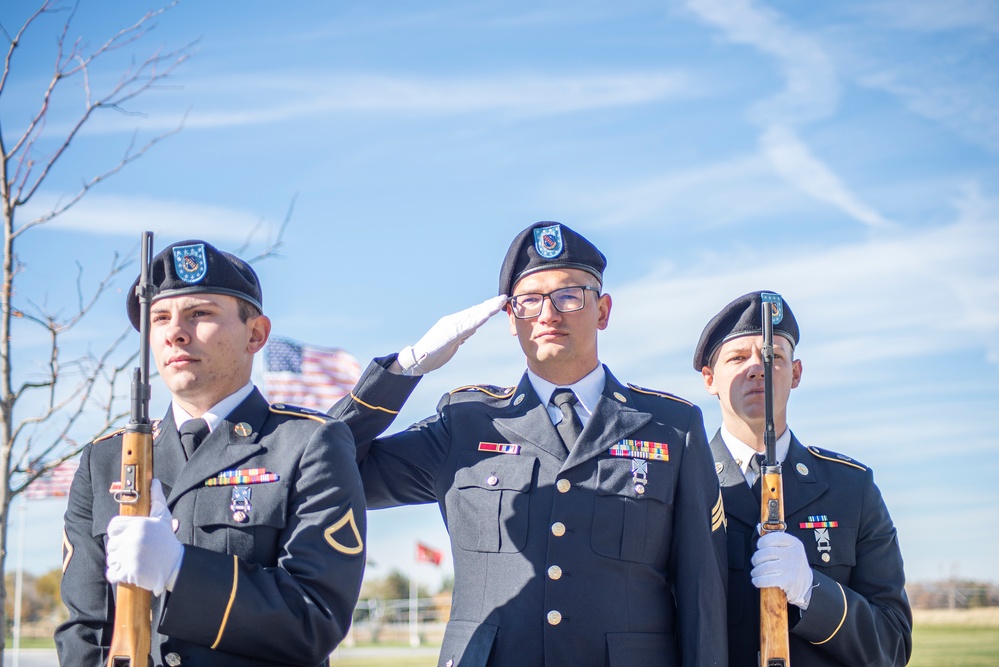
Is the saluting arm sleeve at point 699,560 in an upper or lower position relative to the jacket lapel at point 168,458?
lower

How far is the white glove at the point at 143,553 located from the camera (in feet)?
12.3

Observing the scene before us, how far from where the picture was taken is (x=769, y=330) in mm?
5234

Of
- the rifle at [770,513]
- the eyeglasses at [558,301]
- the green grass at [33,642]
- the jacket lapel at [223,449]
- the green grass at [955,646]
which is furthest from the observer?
the green grass at [33,642]

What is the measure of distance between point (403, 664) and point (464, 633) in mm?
22834

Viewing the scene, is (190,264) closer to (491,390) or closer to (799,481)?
(491,390)

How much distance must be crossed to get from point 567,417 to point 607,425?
18 cm

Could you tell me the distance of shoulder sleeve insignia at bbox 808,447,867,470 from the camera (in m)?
5.68

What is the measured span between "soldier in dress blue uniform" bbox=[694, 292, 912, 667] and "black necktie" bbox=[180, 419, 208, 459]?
7.67ft

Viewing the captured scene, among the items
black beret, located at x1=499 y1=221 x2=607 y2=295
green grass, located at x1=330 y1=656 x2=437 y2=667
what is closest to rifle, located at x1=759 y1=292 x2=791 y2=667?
black beret, located at x1=499 y1=221 x2=607 y2=295

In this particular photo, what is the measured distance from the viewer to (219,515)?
4160 mm

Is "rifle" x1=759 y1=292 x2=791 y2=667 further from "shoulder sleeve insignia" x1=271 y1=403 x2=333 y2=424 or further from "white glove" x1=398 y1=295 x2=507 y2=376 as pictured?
"shoulder sleeve insignia" x1=271 y1=403 x2=333 y2=424

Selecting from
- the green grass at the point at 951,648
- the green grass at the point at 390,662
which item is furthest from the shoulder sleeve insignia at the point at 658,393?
the green grass at the point at 390,662

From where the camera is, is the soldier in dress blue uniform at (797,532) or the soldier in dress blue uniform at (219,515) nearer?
the soldier in dress blue uniform at (219,515)

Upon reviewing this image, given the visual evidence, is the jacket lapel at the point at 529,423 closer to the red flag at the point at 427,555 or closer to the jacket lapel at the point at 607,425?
the jacket lapel at the point at 607,425
